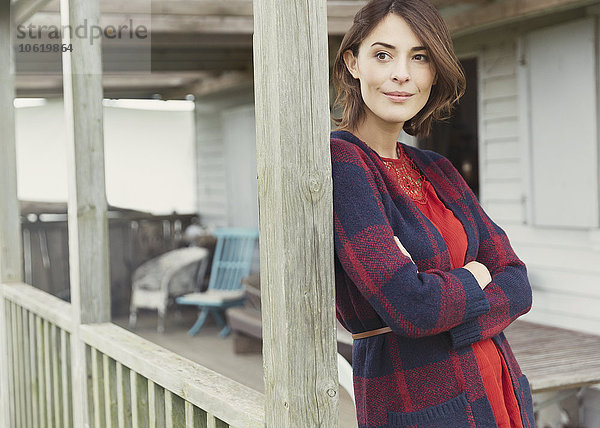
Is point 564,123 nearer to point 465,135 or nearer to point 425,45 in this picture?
point 425,45

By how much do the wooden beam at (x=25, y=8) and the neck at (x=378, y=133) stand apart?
2.36 meters

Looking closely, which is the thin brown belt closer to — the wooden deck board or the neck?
the neck

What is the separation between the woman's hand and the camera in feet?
5.29

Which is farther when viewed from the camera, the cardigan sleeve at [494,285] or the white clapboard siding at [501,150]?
the white clapboard siding at [501,150]

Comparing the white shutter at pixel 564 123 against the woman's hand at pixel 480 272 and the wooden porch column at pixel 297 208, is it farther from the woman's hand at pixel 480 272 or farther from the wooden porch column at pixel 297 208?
the wooden porch column at pixel 297 208

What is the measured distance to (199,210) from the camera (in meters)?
10.6

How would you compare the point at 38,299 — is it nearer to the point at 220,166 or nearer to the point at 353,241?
the point at 353,241

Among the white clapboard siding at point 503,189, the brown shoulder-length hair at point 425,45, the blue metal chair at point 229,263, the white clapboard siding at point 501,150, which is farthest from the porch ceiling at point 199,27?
the brown shoulder-length hair at point 425,45

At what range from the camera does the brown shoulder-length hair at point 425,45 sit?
1578 mm

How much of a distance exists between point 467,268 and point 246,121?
757 centimetres

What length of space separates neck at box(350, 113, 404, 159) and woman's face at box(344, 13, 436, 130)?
25 mm

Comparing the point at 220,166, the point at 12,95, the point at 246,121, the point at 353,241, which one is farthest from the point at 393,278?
the point at 220,166

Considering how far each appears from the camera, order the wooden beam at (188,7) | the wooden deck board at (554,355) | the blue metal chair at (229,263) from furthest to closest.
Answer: the blue metal chair at (229,263), the wooden beam at (188,7), the wooden deck board at (554,355)

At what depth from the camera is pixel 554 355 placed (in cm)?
386
